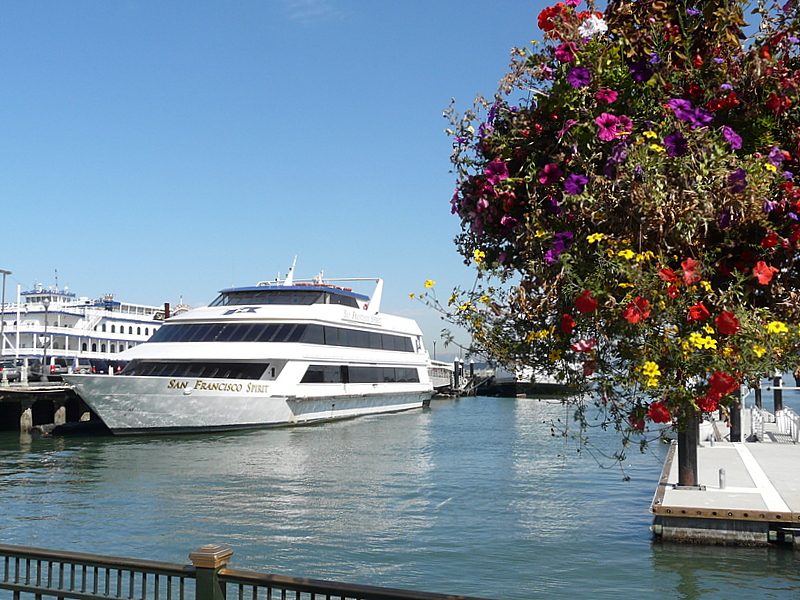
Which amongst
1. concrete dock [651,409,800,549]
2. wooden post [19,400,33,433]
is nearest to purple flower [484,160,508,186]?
concrete dock [651,409,800,549]

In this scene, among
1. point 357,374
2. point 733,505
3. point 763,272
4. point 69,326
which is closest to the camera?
point 763,272

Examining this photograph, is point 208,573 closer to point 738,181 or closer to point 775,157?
point 738,181

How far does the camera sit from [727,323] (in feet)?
12.4

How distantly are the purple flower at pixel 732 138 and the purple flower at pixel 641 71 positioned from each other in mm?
508

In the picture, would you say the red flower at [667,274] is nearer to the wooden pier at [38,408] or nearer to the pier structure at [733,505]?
the pier structure at [733,505]

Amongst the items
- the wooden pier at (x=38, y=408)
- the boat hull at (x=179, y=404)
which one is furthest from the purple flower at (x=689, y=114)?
the wooden pier at (x=38, y=408)

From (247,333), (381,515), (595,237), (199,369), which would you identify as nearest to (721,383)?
(595,237)

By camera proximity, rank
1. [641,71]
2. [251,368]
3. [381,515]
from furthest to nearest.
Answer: [251,368], [381,515], [641,71]

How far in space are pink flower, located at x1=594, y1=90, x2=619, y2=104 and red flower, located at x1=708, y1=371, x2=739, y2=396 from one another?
152 cm

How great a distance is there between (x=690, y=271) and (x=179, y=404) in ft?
87.6

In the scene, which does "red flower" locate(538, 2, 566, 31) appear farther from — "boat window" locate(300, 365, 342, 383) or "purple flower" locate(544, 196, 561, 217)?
"boat window" locate(300, 365, 342, 383)

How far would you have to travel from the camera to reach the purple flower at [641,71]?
4.25 metres

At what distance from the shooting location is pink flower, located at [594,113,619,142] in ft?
13.4

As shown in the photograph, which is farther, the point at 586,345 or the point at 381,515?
the point at 381,515
